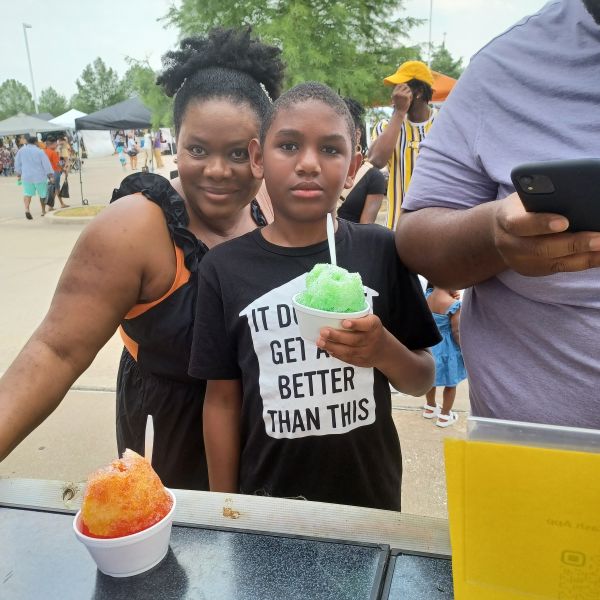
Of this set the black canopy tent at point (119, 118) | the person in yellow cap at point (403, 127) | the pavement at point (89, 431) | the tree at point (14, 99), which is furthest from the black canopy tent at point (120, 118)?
the tree at point (14, 99)

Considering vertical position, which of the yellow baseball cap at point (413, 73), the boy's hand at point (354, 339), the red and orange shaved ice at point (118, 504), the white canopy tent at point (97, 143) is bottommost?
the white canopy tent at point (97, 143)

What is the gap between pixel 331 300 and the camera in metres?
1.15

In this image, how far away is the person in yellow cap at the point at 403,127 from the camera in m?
4.75

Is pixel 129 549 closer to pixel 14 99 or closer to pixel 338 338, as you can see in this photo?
pixel 338 338

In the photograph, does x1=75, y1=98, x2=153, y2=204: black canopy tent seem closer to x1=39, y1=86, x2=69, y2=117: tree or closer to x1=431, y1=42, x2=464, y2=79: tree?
x1=431, y1=42, x2=464, y2=79: tree

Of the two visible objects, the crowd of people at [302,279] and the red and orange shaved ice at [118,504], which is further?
the crowd of people at [302,279]

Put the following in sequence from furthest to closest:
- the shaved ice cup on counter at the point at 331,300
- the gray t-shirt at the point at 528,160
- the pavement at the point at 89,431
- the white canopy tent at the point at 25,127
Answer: the white canopy tent at the point at 25,127, the pavement at the point at 89,431, the shaved ice cup on counter at the point at 331,300, the gray t-shirt at the point at 528,160

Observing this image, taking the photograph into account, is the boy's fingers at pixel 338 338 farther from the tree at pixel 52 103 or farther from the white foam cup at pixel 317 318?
the tree at pixel 52 103

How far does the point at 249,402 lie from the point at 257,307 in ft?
0.84

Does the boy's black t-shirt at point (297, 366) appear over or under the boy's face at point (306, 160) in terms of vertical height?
under

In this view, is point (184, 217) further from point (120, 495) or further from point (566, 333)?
point (566, 333)

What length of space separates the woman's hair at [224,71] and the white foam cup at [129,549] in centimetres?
123

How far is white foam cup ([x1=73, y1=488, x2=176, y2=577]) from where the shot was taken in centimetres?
87

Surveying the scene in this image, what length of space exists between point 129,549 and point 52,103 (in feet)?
260
